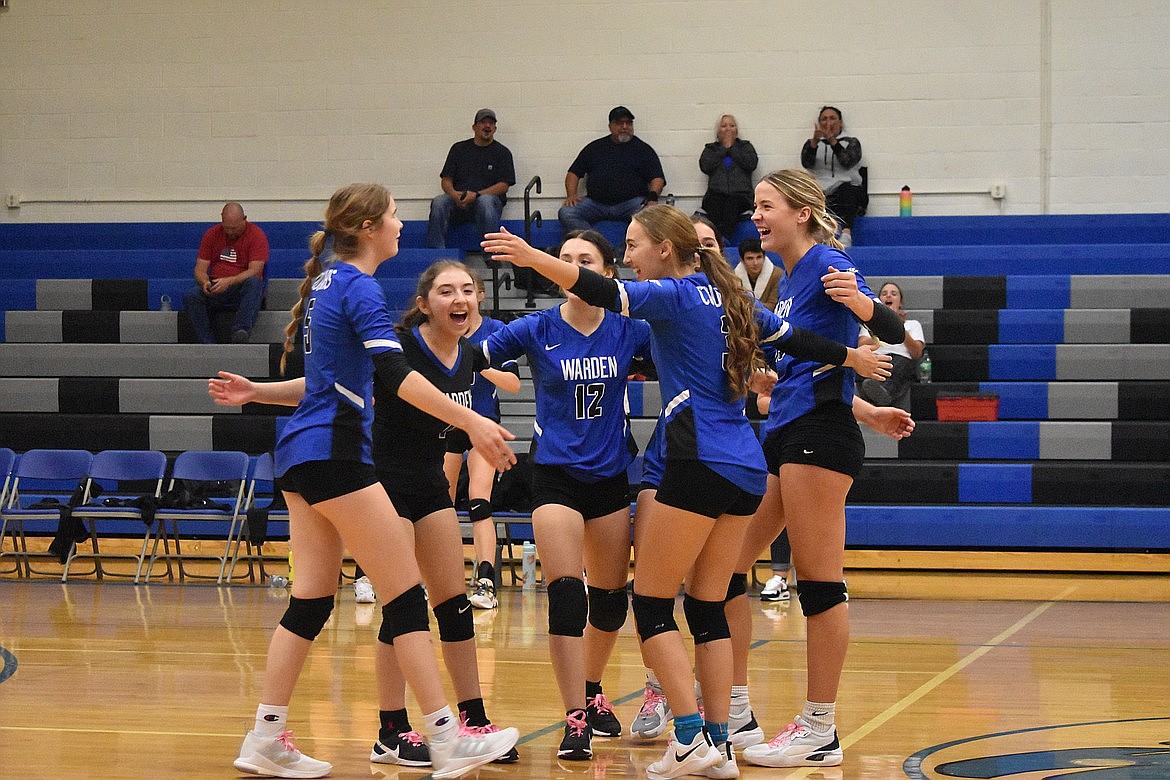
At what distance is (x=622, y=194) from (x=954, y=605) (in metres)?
5.67

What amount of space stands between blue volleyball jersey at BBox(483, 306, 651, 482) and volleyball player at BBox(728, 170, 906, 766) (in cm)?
52

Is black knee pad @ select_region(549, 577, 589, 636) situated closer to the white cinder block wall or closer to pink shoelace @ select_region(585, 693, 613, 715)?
pink shoelace @ select_region(585, 693, 613, 715)

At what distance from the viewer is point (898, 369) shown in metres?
10.1

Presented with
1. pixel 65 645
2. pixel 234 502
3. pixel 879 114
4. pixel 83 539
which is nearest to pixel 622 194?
pixel 879 114

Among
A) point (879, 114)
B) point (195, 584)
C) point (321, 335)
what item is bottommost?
point (195, 584)

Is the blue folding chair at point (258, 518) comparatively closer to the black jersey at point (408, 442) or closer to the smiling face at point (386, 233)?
the black jersey at point (408, 442)

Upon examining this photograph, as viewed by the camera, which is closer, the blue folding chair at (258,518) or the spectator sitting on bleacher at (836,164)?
the blue folding chair at (258,518)

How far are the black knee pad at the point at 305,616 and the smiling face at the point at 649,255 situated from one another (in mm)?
1369

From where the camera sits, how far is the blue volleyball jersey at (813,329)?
167 inches

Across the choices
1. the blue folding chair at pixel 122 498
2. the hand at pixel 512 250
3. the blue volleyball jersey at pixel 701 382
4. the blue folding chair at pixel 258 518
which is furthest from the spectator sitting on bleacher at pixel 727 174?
the hand at pixel 512 250

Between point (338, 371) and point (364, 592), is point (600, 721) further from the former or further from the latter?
point (364, 592)

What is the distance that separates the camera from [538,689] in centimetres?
551

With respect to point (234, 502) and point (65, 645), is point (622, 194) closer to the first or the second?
point (234, 502)

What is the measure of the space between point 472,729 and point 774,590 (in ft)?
15.6
